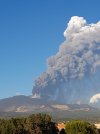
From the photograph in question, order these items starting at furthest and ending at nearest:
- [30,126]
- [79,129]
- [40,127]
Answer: [40,127] < [30,126] < [79,129]

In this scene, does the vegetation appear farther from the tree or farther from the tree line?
the tree

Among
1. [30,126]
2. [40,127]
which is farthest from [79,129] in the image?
[30,126]

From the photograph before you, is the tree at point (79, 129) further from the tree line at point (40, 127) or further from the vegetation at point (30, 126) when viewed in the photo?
the vegetation at point (30, 126)

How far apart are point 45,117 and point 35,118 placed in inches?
183

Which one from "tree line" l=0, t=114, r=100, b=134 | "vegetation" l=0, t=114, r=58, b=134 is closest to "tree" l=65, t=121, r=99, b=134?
"tree line" l=0, t=114, r=100, b=134

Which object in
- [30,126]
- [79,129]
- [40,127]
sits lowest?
[79,129]

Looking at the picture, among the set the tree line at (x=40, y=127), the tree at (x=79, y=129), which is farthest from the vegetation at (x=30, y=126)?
the tree at (x=79, y=129)

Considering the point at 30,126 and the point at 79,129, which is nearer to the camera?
the point at 79,129

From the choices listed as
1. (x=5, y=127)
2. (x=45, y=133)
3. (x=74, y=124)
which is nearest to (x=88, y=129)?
(x=74, y=124)

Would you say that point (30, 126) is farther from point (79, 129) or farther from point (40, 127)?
point (79, 129)

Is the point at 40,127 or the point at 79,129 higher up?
the point at 40,127

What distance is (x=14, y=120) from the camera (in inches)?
6063

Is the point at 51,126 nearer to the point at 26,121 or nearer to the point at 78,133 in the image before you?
the point at 26,121

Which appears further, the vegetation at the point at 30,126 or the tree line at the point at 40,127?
the vegetation at the point at 30,126
